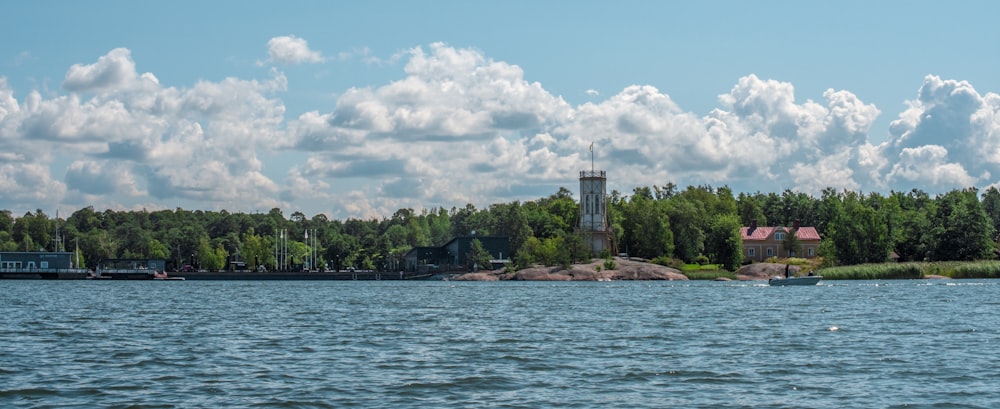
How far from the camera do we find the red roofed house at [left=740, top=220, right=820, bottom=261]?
625ft

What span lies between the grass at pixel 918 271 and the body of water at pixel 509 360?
254 ft

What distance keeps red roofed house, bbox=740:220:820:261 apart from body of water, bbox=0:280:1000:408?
12712cm

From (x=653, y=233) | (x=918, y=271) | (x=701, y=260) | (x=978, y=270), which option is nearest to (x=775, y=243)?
(x=701, y=260)

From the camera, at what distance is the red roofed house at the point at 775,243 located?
190625mm

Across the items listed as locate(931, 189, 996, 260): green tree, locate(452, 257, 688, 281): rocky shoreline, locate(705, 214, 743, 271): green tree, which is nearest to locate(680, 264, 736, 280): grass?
locate(452, 257, 688, 281): rocky shoreline

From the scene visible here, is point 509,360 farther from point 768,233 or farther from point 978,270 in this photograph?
point 768,233

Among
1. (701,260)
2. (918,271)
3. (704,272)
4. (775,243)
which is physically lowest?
(704,272)

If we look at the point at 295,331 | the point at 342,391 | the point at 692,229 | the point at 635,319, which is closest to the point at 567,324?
the point at 635,319

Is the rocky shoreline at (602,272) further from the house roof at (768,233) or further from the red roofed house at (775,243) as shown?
the house roof at (768,233)

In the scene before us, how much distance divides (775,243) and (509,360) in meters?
163

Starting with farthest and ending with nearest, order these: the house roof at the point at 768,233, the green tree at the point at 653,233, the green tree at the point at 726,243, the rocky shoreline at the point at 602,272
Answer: the house roof at the point at 768,233, the green tree at the point at 653,233, the green tree at the point at 726,243, the rocky shoreline at the point at 602,272

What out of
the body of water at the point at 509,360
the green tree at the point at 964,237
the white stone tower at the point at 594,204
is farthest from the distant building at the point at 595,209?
the body of water at the point at 509,360

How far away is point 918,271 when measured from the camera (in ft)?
458

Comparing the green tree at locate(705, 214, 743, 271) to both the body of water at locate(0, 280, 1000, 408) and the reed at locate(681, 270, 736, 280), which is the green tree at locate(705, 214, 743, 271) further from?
the body of water at locate(0, 280, 1000, 408)
